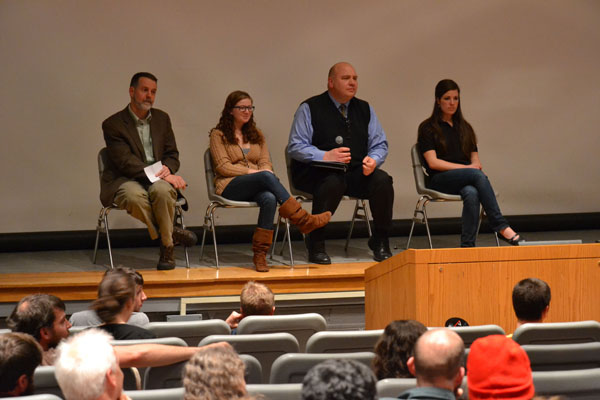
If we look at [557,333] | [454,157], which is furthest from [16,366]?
[454,157]

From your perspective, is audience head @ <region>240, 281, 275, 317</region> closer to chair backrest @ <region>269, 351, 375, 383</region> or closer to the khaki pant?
chair backrest @ <region>269, 351, 375, 383</region>

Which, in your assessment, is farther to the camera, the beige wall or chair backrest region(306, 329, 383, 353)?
the beige wall

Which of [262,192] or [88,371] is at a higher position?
[262,192]

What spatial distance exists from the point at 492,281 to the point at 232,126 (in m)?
2.43

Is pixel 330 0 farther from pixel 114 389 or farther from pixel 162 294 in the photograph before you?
pixel 114 389

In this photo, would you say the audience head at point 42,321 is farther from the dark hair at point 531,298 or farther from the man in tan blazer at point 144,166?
the man in tan blazer at point 144,166

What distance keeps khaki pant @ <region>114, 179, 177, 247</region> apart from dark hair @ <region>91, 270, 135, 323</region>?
2.22 meters

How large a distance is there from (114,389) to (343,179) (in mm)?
3528

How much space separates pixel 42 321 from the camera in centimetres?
280

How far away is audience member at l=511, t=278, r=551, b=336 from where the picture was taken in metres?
3.04

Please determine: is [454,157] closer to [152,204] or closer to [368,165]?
[368,165]

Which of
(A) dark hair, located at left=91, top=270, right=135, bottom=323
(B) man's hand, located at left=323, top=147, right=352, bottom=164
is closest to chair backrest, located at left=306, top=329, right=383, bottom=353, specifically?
(A) dark hair, located at left=91, top=270, right=135, bottom=323

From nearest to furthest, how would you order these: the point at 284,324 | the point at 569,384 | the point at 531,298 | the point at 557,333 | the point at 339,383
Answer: the point at 339,383 < the point at 569,384 < the point at 557,333 < the point at 531,298 < the point at 284,324

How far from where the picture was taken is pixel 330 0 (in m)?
6.52
